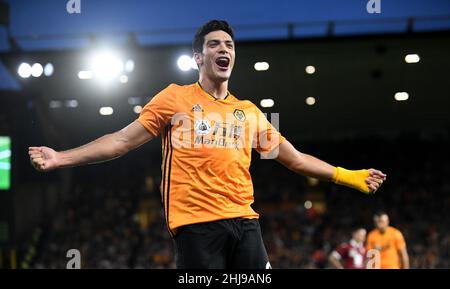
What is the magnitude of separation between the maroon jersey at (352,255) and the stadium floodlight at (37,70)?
411 inches

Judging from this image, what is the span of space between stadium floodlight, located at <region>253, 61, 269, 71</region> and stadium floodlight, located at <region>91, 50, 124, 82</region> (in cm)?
351

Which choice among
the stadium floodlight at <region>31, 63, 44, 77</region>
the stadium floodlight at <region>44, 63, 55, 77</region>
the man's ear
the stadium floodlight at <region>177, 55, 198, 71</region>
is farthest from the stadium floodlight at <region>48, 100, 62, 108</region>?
the man's ear

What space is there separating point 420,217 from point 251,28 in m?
8.93

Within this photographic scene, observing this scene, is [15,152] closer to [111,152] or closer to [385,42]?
[385,42]

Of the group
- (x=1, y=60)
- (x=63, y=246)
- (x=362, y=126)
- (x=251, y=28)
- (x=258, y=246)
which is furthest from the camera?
(x=362, y=126)

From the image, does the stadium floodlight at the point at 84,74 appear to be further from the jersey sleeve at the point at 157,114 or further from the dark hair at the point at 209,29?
the jersey sleeve at the point at 157,114

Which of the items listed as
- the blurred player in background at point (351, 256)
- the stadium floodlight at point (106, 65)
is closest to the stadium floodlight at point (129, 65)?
the stadium floodlight at point (106, 65)

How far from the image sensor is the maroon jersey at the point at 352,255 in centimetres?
1170

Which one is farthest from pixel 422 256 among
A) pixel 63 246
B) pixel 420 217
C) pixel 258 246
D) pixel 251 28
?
pixel 258 246

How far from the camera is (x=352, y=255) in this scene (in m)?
11.8

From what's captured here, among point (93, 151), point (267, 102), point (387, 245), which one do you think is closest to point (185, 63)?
point (267, 102)

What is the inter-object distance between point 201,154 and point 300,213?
19.9 meters

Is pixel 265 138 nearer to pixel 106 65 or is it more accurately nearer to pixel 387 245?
pixel 387 245

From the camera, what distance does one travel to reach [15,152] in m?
19.3
